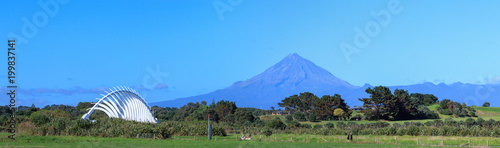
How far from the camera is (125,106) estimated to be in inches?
2628

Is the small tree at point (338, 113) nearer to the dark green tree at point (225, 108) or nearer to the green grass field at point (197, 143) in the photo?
the dark green tree at point (225, 108)

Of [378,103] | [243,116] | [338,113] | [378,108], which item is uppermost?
[378,103]

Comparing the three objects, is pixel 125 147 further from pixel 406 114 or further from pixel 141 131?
pixel 406 114

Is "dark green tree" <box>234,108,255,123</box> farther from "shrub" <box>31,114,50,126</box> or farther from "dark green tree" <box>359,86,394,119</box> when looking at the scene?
"shrub" <box>31,114,50,126</box>

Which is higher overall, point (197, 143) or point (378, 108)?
point (378, 108)

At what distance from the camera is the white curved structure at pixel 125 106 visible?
6471 centimetres

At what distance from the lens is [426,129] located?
204 ft

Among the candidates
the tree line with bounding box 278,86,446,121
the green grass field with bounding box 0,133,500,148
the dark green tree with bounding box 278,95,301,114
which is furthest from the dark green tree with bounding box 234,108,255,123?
the green grass field with bounding box 0,133,500,148

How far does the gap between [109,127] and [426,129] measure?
123ft

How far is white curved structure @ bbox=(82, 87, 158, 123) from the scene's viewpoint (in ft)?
212

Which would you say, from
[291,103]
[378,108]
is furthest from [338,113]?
[291,103]

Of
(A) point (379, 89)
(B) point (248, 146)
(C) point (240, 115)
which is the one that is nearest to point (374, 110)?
(A) point (379, 89)

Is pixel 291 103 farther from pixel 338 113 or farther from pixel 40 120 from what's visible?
pixel 40 120

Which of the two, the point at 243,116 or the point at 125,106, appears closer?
the point at 125,106
